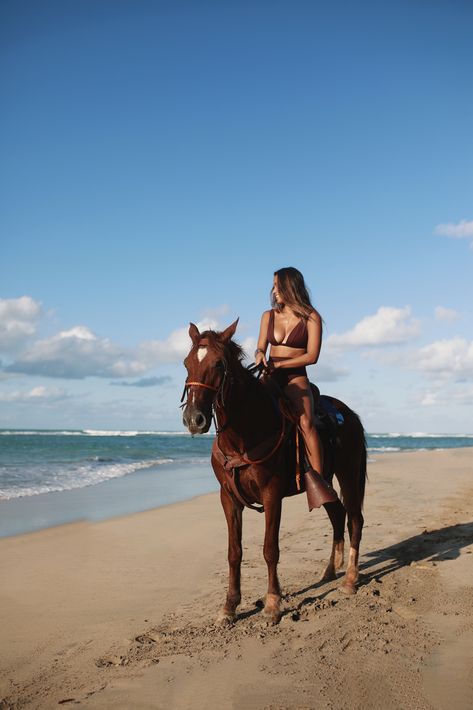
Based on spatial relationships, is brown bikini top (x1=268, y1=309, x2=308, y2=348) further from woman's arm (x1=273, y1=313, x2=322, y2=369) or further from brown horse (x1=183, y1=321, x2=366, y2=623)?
brown horse (x1=183, y1=321, x2=366, y2=623)

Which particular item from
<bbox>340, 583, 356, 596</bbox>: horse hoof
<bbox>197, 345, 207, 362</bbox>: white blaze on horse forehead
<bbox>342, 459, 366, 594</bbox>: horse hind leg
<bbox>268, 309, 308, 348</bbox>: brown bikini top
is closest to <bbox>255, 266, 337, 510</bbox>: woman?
<bbox>268, 309, 308, 348</bbox>: brown bikini top

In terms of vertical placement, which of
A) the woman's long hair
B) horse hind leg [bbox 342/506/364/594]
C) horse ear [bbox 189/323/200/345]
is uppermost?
the woman's long hair

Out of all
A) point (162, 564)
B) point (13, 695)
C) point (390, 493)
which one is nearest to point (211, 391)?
point (13, 695)

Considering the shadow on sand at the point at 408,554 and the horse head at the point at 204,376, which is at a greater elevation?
the horse head at the point at 204,376

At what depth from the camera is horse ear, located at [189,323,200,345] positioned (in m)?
4.42

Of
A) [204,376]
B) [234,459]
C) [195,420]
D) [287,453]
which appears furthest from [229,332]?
[287,453]

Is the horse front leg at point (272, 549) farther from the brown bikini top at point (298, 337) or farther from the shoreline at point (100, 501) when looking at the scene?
the shoreline at point (100, 501)

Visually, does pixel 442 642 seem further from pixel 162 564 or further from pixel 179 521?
pixel 179 521

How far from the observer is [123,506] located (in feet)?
40.4

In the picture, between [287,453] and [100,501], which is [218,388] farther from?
[100,501]

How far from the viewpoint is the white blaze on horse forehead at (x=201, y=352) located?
4219 millimetres

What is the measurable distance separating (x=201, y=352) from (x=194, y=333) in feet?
0.85

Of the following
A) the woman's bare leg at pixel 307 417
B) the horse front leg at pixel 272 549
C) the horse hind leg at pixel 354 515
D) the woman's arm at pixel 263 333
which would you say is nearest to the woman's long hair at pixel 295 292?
the woman's arm at pixel 263 333

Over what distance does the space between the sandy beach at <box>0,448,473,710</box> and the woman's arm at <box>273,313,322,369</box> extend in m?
2.09
